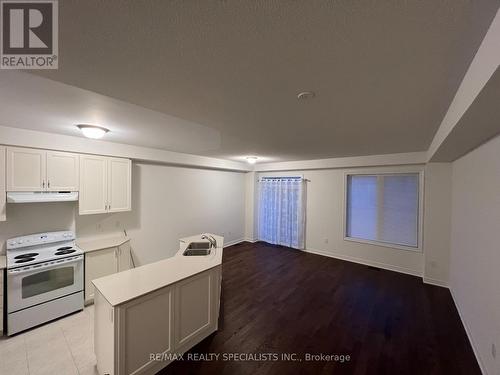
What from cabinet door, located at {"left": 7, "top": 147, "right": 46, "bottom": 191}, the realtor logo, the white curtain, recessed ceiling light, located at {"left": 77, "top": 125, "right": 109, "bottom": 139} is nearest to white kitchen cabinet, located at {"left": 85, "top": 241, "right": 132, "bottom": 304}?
cabinet door, located at {"left": 7, "top": 147, "right": 46, "bottom": 191}

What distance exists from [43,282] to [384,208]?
5.75 m

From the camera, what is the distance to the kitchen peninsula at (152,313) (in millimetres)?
1649

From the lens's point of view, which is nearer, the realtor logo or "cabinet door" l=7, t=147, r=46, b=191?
the realtor logo

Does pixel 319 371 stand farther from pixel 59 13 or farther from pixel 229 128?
pixel 59 13

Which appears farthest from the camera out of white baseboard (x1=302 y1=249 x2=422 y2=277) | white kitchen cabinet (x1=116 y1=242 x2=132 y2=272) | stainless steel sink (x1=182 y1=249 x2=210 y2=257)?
white baseboard (x1=302 y1=249 x2=422 y2=277)

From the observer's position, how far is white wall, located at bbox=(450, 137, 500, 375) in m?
1.79

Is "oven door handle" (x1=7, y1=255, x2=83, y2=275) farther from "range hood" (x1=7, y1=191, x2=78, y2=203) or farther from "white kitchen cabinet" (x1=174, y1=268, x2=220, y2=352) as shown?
"white kitchen cabinet" (x1=174, y1=268, x2=220, y2=352)

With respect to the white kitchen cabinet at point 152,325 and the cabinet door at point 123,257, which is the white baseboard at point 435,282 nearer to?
the white kitchen cabinet at point 152,325

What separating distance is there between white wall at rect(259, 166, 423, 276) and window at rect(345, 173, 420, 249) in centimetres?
15

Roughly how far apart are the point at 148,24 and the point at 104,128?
2096 millimetres

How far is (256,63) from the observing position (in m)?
1.18

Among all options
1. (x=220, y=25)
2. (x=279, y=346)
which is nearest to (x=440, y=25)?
(x=220, y=25)

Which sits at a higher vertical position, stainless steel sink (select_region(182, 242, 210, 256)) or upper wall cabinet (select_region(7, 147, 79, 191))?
upper wall cabinet (select_region(7, 147, 79, 191))

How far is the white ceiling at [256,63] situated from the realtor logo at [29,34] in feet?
0.15
